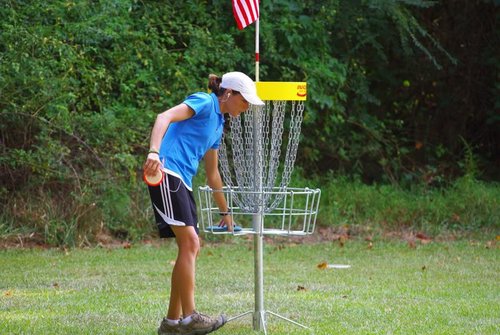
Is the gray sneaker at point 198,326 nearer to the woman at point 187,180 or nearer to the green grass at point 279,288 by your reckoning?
the woman at point 187,180

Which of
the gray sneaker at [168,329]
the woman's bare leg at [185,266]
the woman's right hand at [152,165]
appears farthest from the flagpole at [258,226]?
the woman's right hand at [152,165]

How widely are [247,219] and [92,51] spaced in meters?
2.87

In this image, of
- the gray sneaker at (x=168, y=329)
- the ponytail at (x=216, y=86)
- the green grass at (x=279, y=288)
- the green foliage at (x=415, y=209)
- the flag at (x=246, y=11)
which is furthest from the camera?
the green foliage at (x=415, y=209)

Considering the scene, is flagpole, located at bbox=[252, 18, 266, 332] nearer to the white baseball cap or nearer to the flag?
the white baseball cap

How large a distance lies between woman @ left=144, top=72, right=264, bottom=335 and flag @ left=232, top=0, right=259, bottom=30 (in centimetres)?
93

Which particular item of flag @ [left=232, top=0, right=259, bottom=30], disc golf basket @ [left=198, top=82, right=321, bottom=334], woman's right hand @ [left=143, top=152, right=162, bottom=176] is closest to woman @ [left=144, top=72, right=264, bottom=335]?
disc golf basket @ [left=198, top=82, right=321, bottom=334]

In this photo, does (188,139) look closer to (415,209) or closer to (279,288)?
(279,288)

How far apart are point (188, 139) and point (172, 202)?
39cm

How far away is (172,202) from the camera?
6.07 meters

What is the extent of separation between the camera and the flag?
7168 millimetres

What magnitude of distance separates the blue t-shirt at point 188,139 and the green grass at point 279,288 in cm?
112

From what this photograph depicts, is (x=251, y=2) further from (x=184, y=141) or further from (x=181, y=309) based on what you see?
(x=181, y=309)

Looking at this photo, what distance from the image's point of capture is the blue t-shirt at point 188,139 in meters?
6.13

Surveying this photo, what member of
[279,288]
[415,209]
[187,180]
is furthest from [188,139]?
[415,209]
